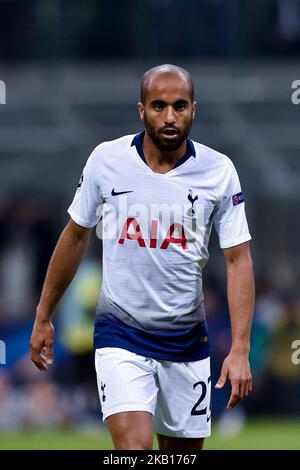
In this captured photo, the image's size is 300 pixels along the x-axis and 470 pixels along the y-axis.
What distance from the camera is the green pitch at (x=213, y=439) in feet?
51.5

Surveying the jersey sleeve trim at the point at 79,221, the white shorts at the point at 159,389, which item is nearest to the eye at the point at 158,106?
the jersey sleeve trim at the point at 79,221

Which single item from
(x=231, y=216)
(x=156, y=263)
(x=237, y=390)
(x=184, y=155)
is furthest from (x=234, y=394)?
(x=184, y=155)

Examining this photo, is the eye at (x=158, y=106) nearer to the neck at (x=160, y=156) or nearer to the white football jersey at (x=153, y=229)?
the neck at (x=160, y=156)

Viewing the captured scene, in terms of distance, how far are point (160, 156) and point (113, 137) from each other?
1171 cm

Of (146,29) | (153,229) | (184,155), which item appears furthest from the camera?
(146,29)

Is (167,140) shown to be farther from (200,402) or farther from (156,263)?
(200,402)

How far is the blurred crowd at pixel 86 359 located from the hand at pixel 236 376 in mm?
10135

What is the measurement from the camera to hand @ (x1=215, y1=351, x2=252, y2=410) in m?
7.72

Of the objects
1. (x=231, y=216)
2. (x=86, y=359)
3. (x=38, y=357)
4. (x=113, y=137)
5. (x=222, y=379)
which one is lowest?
(x=86, y=359)

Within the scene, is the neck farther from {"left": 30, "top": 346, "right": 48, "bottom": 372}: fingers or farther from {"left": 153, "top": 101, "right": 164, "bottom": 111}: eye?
{"left": 30, "top": 346, "right": 48, "bottom": 372}: fingers

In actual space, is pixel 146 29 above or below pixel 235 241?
below

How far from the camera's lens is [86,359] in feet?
59.9

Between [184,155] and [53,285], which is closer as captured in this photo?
[184,155]

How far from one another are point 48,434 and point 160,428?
31.0ft
